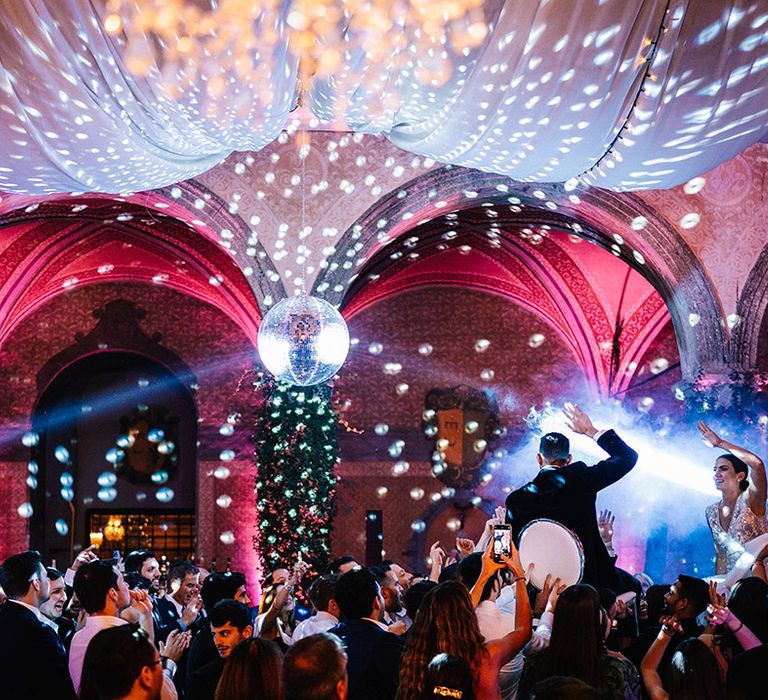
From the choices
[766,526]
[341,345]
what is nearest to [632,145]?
[766,526]

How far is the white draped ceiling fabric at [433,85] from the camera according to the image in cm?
324

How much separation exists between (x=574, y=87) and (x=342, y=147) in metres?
5.79

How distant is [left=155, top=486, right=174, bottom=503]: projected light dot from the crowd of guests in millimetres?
8351

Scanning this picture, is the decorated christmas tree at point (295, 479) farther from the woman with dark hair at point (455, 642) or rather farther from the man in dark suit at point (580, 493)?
the woman with dark hair at point (455, 642)

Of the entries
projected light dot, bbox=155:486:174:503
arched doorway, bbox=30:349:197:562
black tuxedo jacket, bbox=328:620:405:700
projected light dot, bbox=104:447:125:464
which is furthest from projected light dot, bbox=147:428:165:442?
black tuxedo jacket, bbox=328:620:405:700

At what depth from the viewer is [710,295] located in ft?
28.8

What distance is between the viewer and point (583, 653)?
306cm

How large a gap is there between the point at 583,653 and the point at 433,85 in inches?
74.3

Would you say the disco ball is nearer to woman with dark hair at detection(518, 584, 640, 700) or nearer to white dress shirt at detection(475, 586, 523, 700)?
white dress shirt at detection(475, 586, 523, 700)

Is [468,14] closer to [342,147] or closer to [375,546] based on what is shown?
[342,147]

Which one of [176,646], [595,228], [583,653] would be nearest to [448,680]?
[583,653]

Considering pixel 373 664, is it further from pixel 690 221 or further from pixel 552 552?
pixel 690 221

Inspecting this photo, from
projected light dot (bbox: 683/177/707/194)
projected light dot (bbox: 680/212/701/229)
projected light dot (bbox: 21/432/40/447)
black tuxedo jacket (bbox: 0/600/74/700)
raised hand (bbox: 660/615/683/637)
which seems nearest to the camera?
black tuxedo jacket (bbox: 0/600/74/700)

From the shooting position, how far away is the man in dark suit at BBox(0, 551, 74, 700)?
3.41m
